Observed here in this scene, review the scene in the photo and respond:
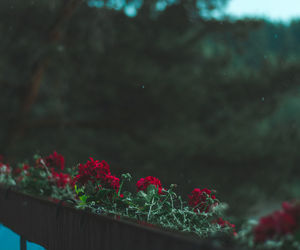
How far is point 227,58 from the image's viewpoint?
7.99 metres

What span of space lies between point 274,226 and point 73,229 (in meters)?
0.77

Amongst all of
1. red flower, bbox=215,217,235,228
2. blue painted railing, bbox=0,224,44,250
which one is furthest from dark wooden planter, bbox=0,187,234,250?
red flower, bbox=215,217,235,228

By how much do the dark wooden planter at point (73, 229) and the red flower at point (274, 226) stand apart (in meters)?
0.11

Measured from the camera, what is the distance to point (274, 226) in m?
0.81

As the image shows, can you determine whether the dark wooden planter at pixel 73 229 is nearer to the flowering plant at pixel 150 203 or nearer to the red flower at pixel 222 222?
the flowering plant at pixel 150 203

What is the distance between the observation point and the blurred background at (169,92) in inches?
284

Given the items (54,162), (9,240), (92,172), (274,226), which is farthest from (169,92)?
(274,226)

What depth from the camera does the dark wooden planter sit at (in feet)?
3.14

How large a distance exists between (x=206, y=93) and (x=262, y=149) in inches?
58.6

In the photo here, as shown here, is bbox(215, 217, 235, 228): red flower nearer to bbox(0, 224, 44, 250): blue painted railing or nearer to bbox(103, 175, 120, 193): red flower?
bbox(103, 175, 120, 193): red flower

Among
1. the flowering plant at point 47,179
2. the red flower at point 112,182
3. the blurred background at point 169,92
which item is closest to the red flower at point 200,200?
the red flower at point 112,182

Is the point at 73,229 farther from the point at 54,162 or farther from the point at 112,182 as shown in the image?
the point at 54,162

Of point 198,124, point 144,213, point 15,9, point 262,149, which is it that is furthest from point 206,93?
point 144,213

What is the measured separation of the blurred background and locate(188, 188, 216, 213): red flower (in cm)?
544
